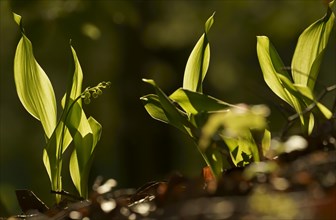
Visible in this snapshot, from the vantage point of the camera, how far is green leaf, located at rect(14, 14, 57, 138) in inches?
46.2

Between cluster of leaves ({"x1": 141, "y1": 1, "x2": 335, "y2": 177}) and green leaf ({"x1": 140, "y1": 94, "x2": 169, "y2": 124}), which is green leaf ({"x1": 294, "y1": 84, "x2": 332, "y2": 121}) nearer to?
cluster of leaves ({"x1": 141, "y1": 1, "x2": 335, "y2": 177})

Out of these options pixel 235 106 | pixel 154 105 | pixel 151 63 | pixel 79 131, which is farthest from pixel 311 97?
pixel 151 63

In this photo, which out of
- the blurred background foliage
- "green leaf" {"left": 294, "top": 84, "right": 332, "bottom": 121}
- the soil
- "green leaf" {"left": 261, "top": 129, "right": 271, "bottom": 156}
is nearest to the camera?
the soil

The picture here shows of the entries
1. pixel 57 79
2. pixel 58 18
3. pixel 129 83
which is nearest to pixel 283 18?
pixel 129 83

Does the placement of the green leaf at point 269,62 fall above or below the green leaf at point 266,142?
above

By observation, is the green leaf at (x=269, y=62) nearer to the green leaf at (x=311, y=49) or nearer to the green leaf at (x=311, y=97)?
the green leaf at (x=311, y=49)

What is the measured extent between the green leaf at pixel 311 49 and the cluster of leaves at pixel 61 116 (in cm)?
28

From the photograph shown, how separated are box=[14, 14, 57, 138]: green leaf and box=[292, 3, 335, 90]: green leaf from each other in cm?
38

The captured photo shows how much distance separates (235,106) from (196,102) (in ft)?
0.47

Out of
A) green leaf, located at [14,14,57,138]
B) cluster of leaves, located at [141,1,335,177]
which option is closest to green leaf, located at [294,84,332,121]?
cluster of leaves, located at [141,1,335,177]

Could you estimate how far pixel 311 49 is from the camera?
3.61 ft

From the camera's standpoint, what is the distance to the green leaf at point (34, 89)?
1174 mm

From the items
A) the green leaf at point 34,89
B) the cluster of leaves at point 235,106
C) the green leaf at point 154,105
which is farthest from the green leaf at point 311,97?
the green leaf at point 34,89

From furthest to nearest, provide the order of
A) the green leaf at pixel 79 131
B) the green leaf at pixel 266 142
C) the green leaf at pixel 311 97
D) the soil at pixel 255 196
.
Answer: the green leaf at pixel 79 131 < the green leaf at pixel 266 142 < the green leaf at pixel 311 97 < the soil at pixel 255 196
